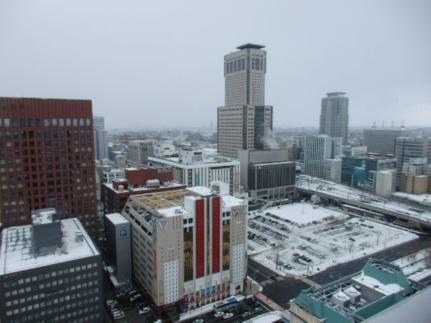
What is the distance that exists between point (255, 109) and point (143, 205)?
62455 millimetres

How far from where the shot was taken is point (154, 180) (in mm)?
52656

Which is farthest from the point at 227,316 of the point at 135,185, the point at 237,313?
the point at 135,185

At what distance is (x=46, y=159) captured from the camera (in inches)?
1705

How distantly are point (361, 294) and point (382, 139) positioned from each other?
142 meters

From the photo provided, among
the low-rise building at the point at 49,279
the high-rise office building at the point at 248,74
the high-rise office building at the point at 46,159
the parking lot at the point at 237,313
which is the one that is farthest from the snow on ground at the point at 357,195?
the high-rise office building at the point at 46,159

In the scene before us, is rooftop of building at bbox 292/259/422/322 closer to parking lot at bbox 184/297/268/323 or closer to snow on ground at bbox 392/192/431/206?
parking lot at bbox 184/297/268/323

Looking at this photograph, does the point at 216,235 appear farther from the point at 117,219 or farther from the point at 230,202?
the point at 117,219

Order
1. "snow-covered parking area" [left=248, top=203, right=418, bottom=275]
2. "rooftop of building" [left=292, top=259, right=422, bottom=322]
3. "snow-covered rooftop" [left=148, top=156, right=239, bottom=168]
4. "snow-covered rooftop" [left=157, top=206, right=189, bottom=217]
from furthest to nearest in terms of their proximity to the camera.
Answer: "snow-covered rooftop" [left=148, top=156, right=239, bottom=168] → "snow-covered parking area" [left=248, top=203, right=418, bottom=275] → "snow-covered rooftop" [left=157, top=206, right=189, bottom=217] → "rooftop of building" [left=292, top=259, right=422, bottom=322]

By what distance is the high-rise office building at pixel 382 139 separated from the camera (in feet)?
469

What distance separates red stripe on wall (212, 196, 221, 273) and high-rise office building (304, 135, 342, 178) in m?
83.6

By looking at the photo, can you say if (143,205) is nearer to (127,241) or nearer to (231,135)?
(127,241)

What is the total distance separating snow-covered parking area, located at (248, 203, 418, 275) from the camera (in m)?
49.2

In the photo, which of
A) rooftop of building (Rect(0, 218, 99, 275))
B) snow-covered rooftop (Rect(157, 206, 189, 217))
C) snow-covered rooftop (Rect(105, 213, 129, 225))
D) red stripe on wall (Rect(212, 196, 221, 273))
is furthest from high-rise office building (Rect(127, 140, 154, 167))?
red stripe on wall (Rect(212, 196, 221, 273))

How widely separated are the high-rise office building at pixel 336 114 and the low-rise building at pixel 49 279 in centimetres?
16501
